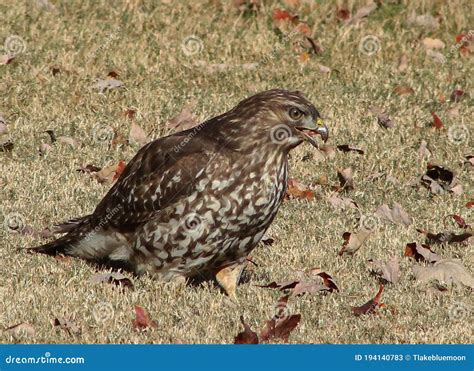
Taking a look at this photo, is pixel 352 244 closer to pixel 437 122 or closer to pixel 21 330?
pixel 21 330

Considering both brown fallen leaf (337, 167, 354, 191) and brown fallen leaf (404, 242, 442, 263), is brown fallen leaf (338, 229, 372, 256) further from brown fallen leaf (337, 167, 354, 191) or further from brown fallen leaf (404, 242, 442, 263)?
brown fallen leaf (337, 167, 354, 191)

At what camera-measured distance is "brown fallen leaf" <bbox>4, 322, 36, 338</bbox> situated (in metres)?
6.39

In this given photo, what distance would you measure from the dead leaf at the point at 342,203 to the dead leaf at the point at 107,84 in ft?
11.3

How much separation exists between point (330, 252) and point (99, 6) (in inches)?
263

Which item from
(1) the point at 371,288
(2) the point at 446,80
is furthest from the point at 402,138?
(1) the point at 371,288

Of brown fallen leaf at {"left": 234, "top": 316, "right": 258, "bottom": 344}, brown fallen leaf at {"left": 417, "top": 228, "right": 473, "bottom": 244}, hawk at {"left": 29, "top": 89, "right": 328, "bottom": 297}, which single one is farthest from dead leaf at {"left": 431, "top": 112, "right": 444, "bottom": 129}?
brown fallen leaf at {"left": 234, "top": 316, "right": 258, "bottom": 344}

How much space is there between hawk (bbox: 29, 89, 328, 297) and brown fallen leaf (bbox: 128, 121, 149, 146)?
326 cm

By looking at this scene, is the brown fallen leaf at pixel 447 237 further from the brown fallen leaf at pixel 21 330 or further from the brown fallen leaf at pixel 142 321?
the brown fallen leaf at pixel 21 330

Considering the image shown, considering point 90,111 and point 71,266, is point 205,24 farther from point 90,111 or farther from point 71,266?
point 71,266

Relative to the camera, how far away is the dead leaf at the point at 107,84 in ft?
39.5

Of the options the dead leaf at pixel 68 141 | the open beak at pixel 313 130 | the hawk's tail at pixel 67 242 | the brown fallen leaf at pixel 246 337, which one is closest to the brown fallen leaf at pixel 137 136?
the dead leaf at pixel 68 141

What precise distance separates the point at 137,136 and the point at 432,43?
4.61 meters

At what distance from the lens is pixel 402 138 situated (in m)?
11.2

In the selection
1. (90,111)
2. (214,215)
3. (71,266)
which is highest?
(214,215)
